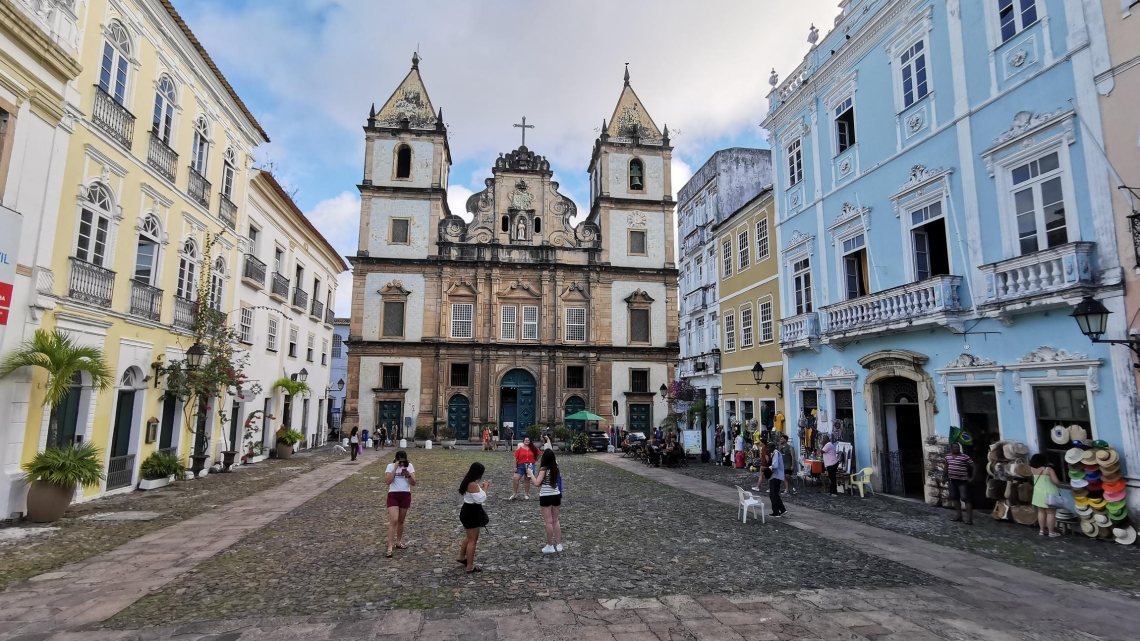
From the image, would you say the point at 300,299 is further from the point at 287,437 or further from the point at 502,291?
the point at 502,291

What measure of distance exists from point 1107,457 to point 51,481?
1688 cm

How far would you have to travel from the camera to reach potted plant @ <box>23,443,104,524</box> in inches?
383

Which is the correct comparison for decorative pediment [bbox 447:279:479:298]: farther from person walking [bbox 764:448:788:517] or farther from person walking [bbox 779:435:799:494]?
person walking [bbox 764:448:788:517]

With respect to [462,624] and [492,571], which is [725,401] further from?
[462,624]

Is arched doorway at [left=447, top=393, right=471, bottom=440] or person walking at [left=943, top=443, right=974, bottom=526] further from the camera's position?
arched doorway at [left=447, top=393, right=471, bottom=440]

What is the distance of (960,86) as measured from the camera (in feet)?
38.4

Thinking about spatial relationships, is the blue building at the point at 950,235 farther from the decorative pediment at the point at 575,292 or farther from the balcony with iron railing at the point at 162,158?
the decorative pediment at the point at 575,292

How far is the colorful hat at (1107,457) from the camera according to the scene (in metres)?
8.62

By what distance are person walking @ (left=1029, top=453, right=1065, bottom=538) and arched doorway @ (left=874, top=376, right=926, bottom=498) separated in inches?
145

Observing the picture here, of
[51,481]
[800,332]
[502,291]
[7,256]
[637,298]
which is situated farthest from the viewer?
[637,298]

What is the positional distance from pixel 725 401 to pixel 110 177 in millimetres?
19818

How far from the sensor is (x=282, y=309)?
78.6 feet

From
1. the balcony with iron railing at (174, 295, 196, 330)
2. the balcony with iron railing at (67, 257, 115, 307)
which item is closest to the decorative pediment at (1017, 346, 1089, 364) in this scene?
the balcony with iron railing at (67, 257, 115, 307)

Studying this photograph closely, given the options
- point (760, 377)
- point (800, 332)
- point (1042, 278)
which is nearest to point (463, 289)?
point (760, 377)
